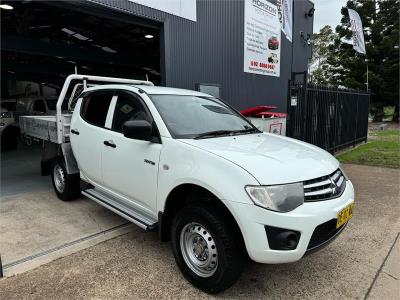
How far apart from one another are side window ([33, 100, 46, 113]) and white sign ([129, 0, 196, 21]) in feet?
22.4

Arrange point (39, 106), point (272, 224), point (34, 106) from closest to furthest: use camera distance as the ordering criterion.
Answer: point (272, 224), point (34, 106), point (39, 106)

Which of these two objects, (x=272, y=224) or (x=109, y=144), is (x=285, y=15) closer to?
(x=109, y=144)

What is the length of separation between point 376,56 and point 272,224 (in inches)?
1093

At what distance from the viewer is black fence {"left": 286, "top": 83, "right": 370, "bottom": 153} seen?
830 centimetres

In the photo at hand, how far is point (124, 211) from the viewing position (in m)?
3.96

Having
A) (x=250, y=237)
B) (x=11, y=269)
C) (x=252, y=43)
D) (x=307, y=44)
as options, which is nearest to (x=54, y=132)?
(x=11, y=269)

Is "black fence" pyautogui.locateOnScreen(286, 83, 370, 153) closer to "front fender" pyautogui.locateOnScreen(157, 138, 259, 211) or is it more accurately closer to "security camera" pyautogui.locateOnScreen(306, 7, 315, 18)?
"security camera" pyautogui.locateOnScreen(306, 7, 315, 18)

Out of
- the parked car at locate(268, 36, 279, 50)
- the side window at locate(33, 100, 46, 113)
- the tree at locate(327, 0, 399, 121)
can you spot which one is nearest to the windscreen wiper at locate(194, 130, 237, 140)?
the parked car at locate(268, 36, 279, 50)

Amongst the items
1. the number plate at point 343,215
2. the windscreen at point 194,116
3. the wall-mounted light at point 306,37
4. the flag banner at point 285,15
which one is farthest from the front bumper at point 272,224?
the wall-mounted light at point 306,37

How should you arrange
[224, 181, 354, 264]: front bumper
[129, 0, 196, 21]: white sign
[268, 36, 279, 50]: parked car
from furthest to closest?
1. [268, 36, 279, 50]: parked car
2. [129, 0, 196, 21]: white sign
3. [224, 181, 354, 264]: front bumper

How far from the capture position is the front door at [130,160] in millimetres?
3541

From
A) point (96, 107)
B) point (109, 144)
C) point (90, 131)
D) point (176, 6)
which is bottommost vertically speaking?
point (109, 144)

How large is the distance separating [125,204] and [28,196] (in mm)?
2643

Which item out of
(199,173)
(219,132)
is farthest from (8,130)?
(199,173)
